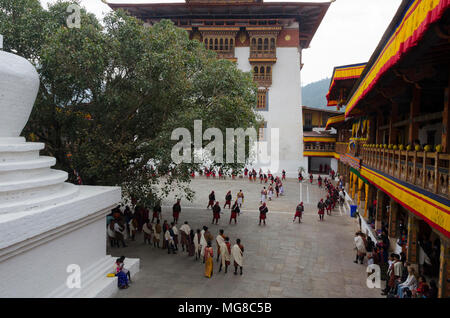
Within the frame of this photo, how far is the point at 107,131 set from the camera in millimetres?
10648

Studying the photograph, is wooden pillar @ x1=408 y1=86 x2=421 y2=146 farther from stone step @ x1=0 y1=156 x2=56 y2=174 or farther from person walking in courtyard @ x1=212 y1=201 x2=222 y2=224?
stone step @ x1=0 y1=156 x2=56 y2=174

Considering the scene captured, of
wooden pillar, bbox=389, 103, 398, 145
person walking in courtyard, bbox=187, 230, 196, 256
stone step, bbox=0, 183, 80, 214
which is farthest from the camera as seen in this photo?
wooden pillar, bbox=389, 103, 398, 145

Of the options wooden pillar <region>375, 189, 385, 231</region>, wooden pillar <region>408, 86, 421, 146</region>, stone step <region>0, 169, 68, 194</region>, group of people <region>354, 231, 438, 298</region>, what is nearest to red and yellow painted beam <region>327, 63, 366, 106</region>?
wooden pillar <region>375, 189, 385, 231</region>

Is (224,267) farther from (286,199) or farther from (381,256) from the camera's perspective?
(286,199)

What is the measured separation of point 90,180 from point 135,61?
13.8ft

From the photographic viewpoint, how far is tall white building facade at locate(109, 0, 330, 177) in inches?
1223

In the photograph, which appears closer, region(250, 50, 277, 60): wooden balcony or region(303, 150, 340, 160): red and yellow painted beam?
region(250, 50, 277, 60): wooden balcony

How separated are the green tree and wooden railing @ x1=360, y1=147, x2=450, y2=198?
4970mm

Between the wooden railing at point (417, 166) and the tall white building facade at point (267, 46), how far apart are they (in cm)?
2012

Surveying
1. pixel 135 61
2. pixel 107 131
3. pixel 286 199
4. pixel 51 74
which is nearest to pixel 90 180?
pixel 107 131

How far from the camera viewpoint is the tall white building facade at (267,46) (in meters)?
31.1

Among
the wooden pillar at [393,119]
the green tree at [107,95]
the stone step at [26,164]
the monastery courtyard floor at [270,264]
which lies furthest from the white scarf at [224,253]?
the wooden pillar at [393,119]

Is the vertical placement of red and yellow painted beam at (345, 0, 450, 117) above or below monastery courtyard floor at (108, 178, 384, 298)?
above

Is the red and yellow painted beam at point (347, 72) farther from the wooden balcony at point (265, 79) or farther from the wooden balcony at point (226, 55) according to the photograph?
the wooden balcony at point (226, 55)
